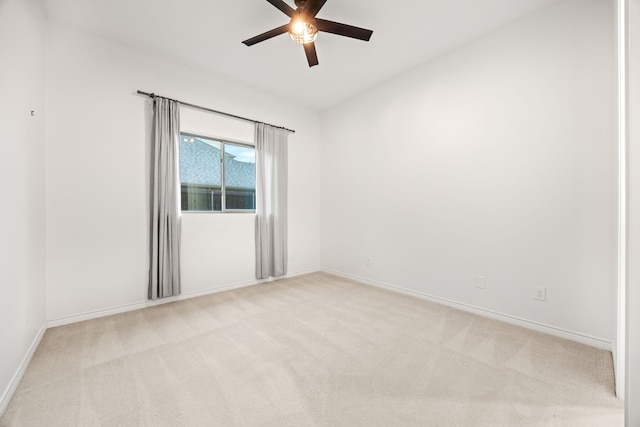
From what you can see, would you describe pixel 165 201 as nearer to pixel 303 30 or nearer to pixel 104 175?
pixel 104 175

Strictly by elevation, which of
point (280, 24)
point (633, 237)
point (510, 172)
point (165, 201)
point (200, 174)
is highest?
point (280, 24)

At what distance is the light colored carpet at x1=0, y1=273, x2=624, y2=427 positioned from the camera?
1.38m

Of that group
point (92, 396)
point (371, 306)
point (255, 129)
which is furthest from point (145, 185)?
point (371, 306)

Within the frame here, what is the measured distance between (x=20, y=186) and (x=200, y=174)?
1753 mm

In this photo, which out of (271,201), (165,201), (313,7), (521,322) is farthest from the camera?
(271,201)

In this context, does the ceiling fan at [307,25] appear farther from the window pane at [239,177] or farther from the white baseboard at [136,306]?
the white baseboard at [136,306]

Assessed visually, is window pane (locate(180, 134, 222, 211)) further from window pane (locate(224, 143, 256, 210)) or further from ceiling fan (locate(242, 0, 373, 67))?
ceiling fan (locate(242, 0, 373, 67))

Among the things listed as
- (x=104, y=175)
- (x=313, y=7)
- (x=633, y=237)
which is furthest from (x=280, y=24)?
(x=633, y=237)

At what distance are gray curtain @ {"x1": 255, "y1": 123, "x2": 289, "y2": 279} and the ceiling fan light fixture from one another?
176 cm

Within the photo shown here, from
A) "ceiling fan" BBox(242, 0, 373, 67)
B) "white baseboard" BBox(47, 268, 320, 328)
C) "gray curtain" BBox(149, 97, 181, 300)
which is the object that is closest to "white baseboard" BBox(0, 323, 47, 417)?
"white baseboard" BBox(47, 268, 320, 328)

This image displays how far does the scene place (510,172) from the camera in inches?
98.3

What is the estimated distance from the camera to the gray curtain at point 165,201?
2.91 meters

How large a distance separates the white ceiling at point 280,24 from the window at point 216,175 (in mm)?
1024

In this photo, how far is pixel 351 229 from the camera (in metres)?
4.16
